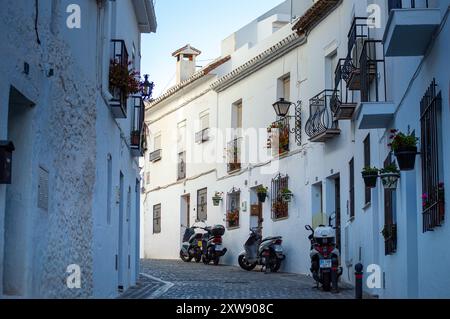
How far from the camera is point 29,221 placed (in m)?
8.16

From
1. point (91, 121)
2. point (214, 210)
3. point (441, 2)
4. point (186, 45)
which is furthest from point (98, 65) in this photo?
point (186, 45)

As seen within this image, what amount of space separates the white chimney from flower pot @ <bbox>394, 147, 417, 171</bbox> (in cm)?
2501

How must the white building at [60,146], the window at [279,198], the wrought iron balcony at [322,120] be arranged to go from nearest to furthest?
the white building at [60,146], the wrought iron balcony at [322,120], the window at [279,198]

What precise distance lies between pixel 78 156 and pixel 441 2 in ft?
15.4

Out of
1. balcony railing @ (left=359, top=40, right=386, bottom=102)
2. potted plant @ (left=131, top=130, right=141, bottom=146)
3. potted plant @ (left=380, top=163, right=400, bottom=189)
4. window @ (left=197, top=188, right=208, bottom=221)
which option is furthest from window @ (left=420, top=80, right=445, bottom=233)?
window @ (left=197, top=188, right=208, bottom=221)

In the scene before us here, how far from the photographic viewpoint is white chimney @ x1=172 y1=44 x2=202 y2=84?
34.8 metres

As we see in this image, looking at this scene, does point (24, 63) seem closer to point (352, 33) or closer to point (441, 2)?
point (441, 2)

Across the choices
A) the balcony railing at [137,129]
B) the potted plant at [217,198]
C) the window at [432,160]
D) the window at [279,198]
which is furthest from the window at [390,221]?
the potted plant at [217,198]

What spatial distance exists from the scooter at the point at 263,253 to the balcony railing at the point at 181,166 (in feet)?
28.7

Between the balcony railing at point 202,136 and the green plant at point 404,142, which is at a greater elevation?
the balcony railing at point 202,136

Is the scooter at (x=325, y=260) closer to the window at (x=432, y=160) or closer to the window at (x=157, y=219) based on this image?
the window at (x=432, y=160)

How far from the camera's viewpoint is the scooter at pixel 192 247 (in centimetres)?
2673

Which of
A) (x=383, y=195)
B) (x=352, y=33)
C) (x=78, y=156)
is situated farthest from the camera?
(x=352, y=33)

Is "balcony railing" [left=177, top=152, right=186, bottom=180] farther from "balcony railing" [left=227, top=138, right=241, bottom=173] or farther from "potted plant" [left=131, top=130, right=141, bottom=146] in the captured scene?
"potted plant" [left=131, top=130, right=141, bottom=146]
